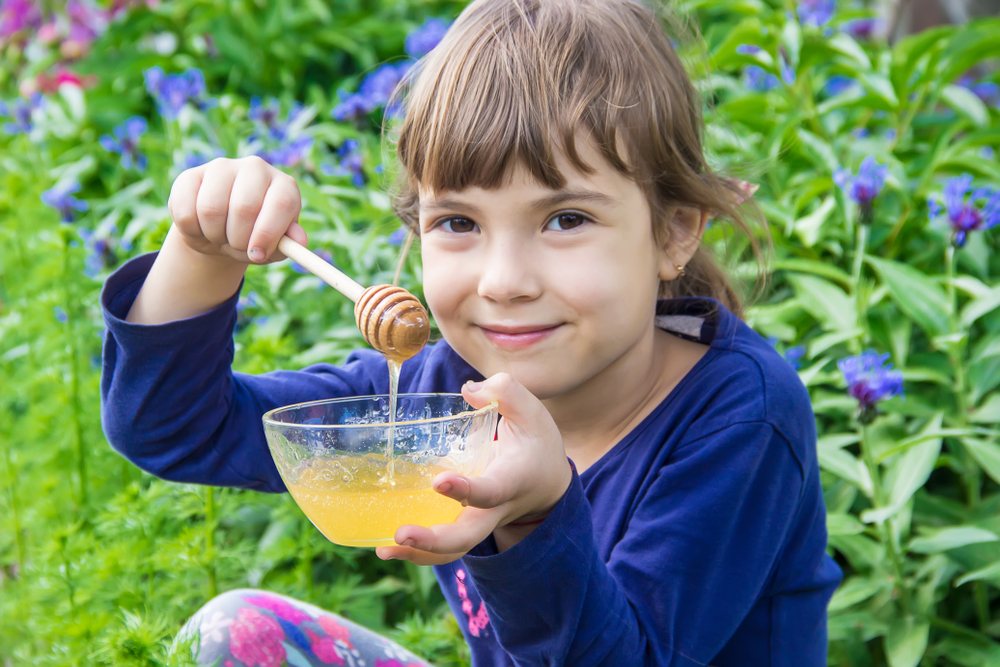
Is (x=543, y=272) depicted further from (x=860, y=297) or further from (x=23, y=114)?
(x=23, y=114)

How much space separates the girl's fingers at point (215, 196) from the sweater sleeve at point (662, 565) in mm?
584

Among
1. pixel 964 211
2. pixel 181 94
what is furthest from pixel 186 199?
pixel 181 94

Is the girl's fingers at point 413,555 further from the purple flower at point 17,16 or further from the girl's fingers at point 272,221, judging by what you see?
the purple flower at point 17,16

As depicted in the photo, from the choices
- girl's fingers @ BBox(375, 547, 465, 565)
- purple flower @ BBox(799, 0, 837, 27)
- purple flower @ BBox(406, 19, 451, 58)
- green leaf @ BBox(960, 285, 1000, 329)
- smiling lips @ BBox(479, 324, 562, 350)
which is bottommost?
green leaf @ BBox(960, 285, 1000, 329)

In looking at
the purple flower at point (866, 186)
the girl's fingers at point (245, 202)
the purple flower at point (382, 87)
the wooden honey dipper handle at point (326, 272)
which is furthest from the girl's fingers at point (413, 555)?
the purple flower at point (382, 87)

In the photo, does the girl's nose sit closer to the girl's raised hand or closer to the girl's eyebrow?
the girl's eyebrow

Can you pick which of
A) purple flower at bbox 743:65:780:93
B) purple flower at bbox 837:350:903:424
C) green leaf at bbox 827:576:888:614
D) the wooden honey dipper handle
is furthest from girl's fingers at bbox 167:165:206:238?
purple flower at bbox 743:65:780:93

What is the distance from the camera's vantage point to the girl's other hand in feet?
4.00

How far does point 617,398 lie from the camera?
1.50 metres

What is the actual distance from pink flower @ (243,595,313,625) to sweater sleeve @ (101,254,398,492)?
0.19m

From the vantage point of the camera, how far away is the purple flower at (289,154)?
2668 millimetres

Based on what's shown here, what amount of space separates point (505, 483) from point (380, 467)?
0.15 metres

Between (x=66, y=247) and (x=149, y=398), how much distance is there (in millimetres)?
818

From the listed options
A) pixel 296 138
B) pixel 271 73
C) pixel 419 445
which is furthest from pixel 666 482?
pixel 271 73
